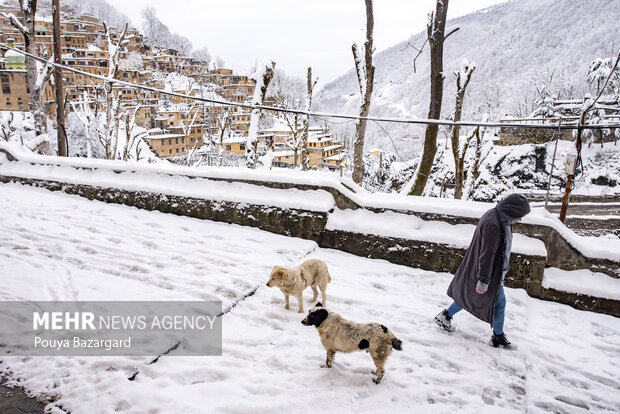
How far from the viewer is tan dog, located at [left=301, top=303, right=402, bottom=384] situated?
311 centimetres

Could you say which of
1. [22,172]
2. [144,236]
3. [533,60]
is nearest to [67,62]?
[22,172]

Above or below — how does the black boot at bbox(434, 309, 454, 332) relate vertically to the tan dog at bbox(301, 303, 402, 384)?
below

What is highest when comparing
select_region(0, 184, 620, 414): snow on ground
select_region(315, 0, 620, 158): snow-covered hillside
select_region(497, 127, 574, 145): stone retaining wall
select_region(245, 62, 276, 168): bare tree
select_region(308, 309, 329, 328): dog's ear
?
select_region(315, 0, 620, 158): snow-covered hillside

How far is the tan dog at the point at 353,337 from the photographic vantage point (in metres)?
3.11

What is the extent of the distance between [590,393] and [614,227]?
2028cm

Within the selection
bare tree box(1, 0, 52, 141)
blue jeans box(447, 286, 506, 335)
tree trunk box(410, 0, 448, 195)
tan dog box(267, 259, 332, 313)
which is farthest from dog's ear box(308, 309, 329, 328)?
bare tree box(1, 0, 52, 141)

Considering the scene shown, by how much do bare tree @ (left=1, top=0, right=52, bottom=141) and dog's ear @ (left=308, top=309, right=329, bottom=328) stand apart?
14.8 m

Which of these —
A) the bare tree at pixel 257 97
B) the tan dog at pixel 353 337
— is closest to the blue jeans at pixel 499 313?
the tan dog at pixel 353 337

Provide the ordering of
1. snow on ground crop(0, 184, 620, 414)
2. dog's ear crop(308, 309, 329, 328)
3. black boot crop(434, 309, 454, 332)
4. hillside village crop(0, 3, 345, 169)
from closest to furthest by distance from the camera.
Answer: snow on ground crop(0, 184, 620, 414)
dog's ear crop(308, 309, 329, 328)
black boot crop(434, 309, 454, 332)
hillside village crop(0, 3, 345, 169)

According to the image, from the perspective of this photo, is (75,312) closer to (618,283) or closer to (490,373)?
(490,373)

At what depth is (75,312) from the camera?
3.98 metres

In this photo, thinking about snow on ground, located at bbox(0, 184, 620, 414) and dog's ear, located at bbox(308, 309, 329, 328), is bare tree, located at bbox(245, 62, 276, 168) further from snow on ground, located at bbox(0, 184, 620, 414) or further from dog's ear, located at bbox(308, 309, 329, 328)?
dog's ear, located at bbox(308, 309, 329, 328)

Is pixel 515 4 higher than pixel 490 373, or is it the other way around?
pixel 515 4

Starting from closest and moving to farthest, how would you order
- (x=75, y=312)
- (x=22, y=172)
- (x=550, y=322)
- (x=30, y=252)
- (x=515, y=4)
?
(x=75, y=312) → (x=550, y=322) → (x=30, y=252) → (x=22, y=172) → (x=515, y=4)
